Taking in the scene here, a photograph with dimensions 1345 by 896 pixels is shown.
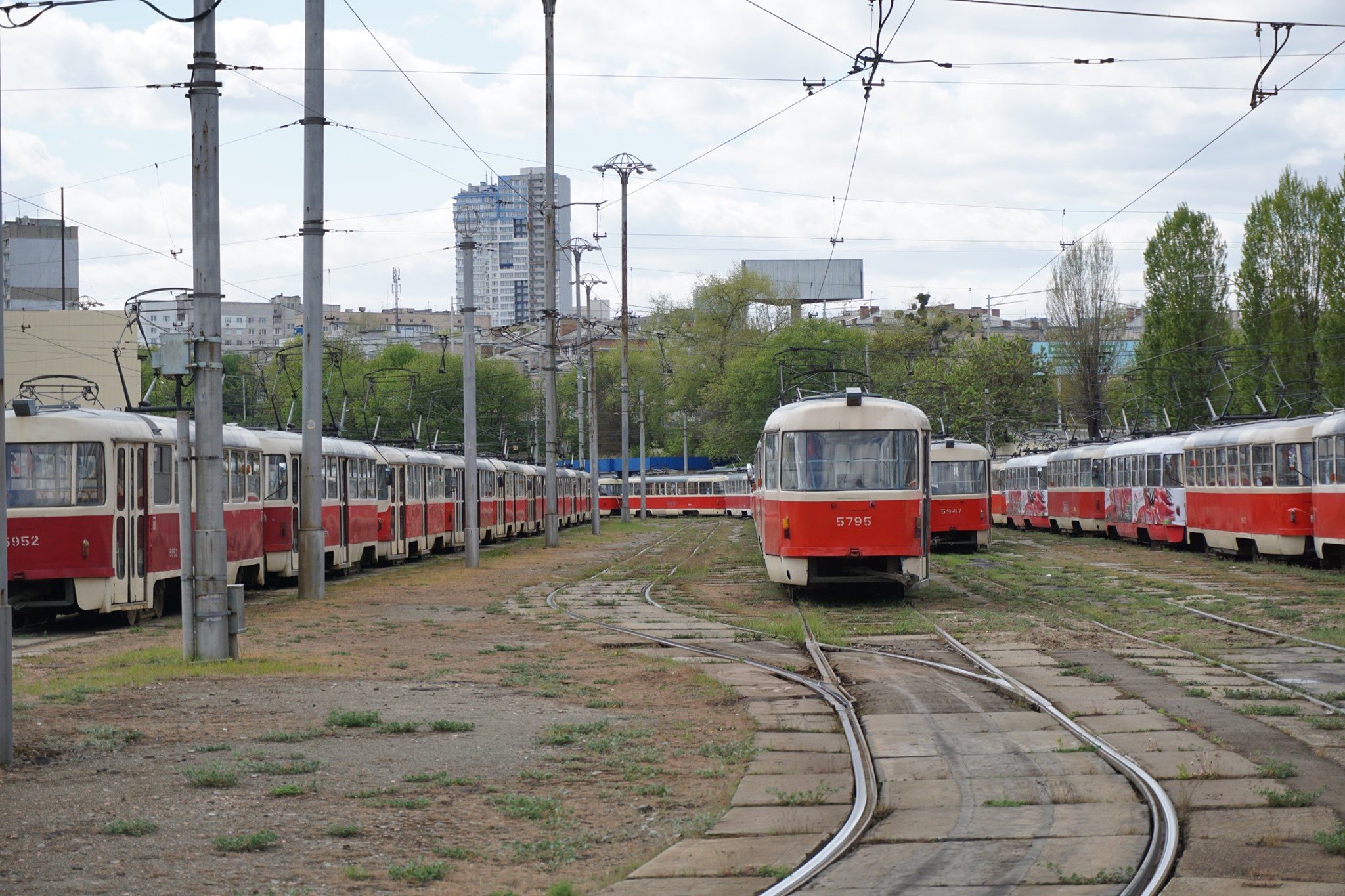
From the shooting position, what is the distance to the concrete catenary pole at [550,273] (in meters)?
37.8

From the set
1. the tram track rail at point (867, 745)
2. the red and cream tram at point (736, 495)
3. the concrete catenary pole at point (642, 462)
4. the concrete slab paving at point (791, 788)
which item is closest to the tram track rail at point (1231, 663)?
the tram track rail at point (867, 745)

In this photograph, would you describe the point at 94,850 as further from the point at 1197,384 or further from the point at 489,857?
the point at 1197,384

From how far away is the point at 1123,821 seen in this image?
700 centimetres

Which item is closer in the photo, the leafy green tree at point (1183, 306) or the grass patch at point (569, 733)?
the grass patch at point (569, 733)

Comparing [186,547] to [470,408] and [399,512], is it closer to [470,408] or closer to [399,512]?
[470,408]

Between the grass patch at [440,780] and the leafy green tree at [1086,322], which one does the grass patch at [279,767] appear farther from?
the leafy green tree at [1086,322]

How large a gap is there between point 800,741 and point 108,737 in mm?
4380

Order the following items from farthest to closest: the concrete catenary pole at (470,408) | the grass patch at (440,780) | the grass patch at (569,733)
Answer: the concrete catenary pole at (470,408)
the grass patch at (569,733)
the grass patch at (440,780)

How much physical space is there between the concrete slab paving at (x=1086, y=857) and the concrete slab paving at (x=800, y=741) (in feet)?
8.38

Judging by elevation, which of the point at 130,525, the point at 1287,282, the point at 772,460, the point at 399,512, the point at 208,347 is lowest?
the point at 399,512

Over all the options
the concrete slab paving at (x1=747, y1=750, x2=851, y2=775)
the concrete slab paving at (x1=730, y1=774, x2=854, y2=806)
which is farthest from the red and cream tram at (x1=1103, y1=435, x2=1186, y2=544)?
the concrete slab paving at (x1=730, y1=774, x2=854, y2=806)

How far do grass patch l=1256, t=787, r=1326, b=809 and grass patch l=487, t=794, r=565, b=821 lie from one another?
352cm

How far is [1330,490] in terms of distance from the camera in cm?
2358

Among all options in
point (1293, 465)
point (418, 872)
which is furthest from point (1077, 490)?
point (418, 872)
